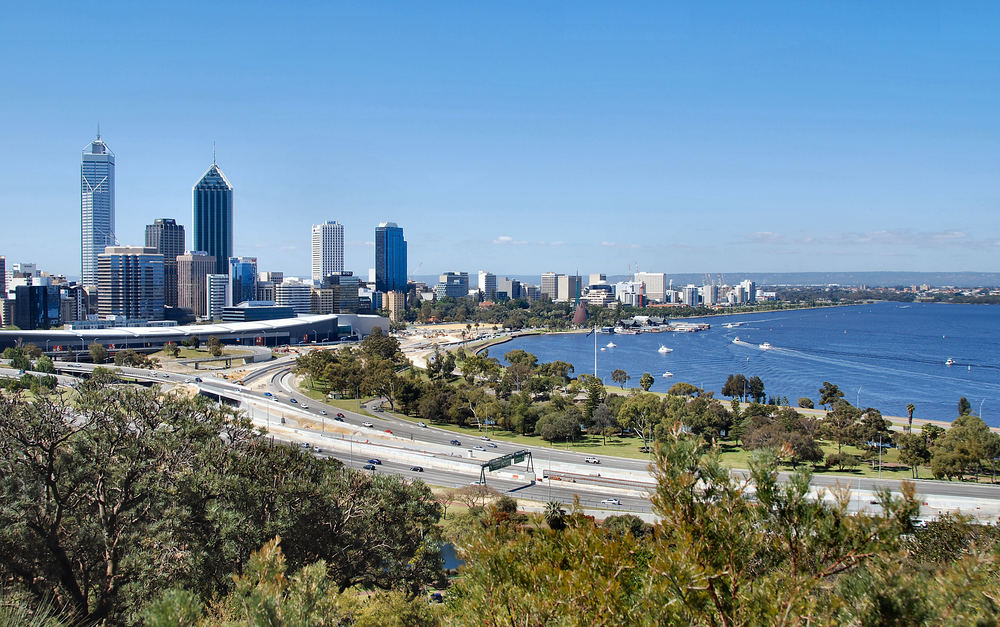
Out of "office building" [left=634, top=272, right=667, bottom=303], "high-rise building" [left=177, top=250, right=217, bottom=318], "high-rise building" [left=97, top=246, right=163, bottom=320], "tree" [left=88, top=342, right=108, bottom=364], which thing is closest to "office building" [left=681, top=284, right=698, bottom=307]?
"office building" [left=634, top=272, right=667, bottom=303]

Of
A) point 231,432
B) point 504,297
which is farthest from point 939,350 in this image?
point 504,297

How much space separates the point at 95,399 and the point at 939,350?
44.0 meters

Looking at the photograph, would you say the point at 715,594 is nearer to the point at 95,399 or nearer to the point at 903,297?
the point at 95,399

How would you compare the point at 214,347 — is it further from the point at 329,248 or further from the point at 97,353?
the point at 329,248

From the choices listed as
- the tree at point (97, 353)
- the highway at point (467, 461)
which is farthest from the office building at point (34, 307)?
the highway at point (467, 461)

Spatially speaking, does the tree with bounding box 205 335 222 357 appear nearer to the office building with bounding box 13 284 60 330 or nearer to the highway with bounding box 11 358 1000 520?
the highway with bounding box 11 358 1000 520

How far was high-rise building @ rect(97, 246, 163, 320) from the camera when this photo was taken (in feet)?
143

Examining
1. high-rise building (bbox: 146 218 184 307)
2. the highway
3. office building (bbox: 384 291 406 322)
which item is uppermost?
high-rise building (bbox: 146 218 184 307)

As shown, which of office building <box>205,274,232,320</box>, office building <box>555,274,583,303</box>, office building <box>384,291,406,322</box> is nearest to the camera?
office building <box>205,274,232,320</box>

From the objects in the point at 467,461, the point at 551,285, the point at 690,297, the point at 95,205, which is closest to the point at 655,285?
the point at 690,297

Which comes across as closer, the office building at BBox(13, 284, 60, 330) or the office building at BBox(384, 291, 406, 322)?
the office building at BBox(13, 284, 60, 330)

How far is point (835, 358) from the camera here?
35.4 meters

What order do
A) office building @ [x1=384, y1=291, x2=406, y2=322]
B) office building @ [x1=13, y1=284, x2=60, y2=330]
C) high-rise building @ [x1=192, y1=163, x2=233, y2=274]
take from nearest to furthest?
office building @ [x1=13, y1=284, x2=60, y2=330] → office building @ [x1=384, y1=291, x2=406, y2=322] → high-rise building @ [x1=192, y1=163, x2=233, y2=274]

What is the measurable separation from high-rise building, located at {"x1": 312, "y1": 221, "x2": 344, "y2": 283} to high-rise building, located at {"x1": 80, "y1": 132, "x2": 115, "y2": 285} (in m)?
31.6
